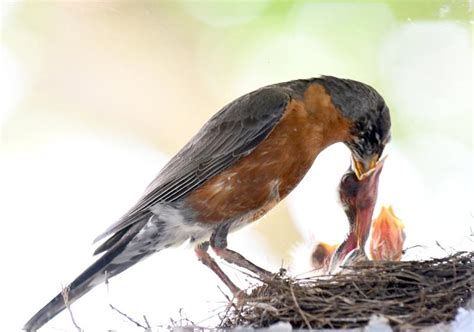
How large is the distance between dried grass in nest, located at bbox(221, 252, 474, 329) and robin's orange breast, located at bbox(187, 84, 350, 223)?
406 mm

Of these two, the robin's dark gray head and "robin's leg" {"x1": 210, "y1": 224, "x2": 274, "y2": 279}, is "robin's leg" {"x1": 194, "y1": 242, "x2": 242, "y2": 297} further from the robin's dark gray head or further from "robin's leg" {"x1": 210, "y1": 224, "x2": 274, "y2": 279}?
the robin's dark gray head

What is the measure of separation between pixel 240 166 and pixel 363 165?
1.89ft

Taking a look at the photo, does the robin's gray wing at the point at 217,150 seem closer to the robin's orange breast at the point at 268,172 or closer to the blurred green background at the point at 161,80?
the robin's orange breast at the point at 268,172

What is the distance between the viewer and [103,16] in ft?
10.8

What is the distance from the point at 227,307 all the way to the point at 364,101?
42.8 inches

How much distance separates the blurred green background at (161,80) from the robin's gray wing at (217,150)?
31 cm

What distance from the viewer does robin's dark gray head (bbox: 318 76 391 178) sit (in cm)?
328

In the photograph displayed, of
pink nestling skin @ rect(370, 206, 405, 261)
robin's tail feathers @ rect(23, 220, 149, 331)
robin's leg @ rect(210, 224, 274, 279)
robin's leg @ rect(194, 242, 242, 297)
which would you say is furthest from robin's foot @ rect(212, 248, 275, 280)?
pink nestling skin @ rect(370, 206, 405, 261)

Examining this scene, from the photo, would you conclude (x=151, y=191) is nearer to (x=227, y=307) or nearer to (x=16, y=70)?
(x=227, y=307)

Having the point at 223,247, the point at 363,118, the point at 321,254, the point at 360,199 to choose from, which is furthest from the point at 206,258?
the point at 363,118

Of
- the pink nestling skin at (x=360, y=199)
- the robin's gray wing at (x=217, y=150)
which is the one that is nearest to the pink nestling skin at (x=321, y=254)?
the pink nestling skin at (x=360, y=199)

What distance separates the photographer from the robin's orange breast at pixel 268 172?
10.1 ft

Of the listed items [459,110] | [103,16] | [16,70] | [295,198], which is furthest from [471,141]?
[16,70]

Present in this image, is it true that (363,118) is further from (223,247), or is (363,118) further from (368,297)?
(368,297)
